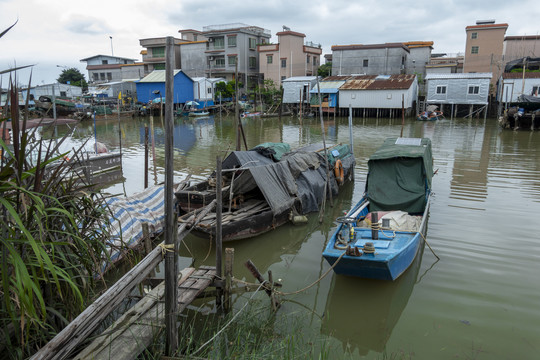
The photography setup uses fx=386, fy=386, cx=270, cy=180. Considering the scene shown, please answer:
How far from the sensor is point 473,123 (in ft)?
109

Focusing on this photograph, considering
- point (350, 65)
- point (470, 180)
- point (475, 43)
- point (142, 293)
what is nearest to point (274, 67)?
point (350, 65)

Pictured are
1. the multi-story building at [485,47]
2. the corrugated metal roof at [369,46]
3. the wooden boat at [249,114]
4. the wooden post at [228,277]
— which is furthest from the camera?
the corrugated metal roof at [369,46]

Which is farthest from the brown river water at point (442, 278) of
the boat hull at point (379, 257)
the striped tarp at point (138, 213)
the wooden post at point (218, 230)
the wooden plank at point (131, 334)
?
the wooden plank at point (131, 334)

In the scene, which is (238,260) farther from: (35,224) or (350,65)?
(350,65)

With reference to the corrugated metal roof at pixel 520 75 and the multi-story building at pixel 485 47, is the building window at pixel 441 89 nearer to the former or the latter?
the corrugated metal roof at pixel 520 75

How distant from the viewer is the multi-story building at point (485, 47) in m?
39.3

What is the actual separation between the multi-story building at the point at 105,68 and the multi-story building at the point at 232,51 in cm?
1237

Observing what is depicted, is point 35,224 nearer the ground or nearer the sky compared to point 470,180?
nearer the sky

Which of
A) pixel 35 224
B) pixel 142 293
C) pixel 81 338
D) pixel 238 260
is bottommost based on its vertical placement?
pixel 238 260

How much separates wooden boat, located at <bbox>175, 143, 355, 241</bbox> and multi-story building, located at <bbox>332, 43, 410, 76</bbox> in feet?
114

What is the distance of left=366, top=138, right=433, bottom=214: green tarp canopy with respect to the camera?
382 inches

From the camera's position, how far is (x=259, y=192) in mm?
10875

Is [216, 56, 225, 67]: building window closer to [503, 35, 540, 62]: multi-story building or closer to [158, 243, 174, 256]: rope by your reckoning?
[503, 35, 540, 62]: multi-story building

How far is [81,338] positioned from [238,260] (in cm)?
529
